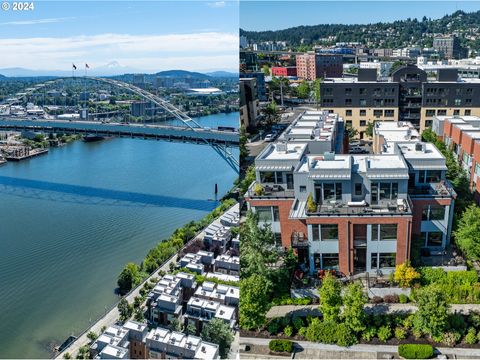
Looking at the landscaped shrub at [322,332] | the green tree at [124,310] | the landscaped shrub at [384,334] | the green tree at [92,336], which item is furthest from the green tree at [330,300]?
the green tree at [92,336]

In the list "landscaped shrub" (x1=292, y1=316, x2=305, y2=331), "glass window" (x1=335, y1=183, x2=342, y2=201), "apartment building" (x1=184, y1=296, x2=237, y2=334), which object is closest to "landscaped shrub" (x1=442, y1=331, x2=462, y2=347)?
"landscaped shrub" (x1=292, y1=316, x2=305, y2=331)

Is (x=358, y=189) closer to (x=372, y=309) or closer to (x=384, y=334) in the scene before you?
(x=372, y=309)

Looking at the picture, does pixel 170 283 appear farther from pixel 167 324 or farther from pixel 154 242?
pixel 154 242

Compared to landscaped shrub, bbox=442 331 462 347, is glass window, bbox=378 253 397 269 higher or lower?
higher

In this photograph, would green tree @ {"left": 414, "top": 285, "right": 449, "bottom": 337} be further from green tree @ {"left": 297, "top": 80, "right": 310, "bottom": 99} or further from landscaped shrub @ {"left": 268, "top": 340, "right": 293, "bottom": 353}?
green tree @ {"left": 297, "top": 80, "right": 310, "bottom": 99}

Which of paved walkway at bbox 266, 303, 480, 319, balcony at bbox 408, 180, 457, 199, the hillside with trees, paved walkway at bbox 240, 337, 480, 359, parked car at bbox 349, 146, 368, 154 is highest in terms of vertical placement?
the hillside with trees

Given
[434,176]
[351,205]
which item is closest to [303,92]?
[434,176]

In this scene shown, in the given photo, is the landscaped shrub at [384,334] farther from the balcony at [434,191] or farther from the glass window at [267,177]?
the glass window at [267,177]
